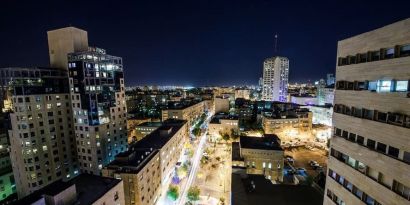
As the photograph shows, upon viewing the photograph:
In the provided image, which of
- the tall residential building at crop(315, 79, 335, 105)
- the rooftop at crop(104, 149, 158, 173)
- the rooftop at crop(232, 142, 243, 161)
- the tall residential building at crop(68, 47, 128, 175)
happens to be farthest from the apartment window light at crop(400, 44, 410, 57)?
the tall residential building at crop(315, 79, 335, 105)

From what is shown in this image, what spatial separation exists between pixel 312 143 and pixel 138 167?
10000cm

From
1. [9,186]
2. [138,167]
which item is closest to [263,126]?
[138,167]

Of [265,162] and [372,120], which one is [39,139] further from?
[372,120]

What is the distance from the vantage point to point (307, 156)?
90.6 m

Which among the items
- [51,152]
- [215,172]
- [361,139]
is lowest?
[215,172]

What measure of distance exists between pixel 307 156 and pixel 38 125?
107794mm

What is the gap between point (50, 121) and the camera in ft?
193

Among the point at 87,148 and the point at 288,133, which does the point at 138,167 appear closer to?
the point at 87,148

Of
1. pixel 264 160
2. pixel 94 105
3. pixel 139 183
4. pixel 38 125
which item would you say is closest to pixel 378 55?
pixel 139 183

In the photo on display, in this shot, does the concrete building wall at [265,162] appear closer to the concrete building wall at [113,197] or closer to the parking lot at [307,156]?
the parking lot at [307,156]

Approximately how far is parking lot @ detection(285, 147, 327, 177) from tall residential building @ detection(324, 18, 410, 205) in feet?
200

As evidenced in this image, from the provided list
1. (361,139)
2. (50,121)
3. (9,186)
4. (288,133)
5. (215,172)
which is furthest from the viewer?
(288,133)

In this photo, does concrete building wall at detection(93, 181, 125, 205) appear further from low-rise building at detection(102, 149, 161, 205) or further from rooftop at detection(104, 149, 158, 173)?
rooftop at detection(104, 149, 158, 173)

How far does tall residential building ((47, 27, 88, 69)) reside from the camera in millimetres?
61469
